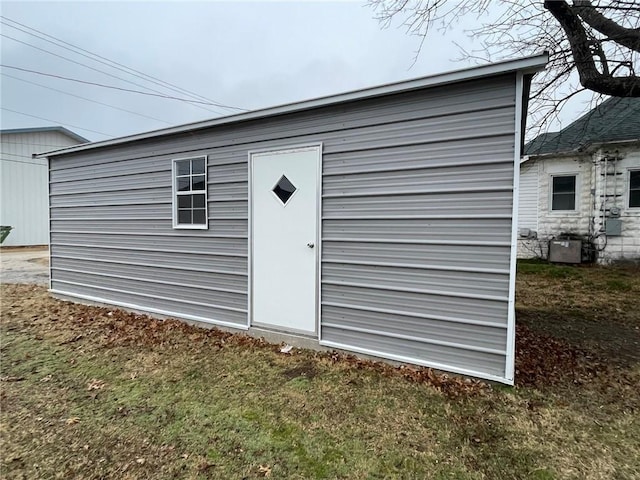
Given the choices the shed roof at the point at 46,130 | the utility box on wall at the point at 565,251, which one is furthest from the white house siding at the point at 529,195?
the shed roof at the point at 46,130

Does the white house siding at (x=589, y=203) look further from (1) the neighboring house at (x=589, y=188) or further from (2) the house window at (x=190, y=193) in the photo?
(2) the house window at (x=190, y=193)

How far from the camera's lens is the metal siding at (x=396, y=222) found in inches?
116

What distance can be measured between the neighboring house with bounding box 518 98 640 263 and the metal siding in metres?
6.60

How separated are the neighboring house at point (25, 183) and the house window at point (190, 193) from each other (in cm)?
1466

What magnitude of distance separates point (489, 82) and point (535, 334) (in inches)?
125

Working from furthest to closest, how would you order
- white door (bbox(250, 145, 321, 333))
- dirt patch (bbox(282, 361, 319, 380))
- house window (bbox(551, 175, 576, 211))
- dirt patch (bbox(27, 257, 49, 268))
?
1. dirt patch (bbox(27, 257, 49, 268))
2. house window (bbox(551, 175, 576, 211))
3. white door (bbox(250, 145, 321, 333))
4. dirt patch (bbox(282, 361, 319, 380))

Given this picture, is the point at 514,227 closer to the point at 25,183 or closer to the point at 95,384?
the point at 95,384

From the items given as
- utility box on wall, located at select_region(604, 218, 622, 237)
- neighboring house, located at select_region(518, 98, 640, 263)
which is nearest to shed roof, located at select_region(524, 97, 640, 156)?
neighboring house, located at select_region(518, 98, 640, 263)

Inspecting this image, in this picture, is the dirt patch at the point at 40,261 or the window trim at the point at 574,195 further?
the dirt patch at the point at 40,261

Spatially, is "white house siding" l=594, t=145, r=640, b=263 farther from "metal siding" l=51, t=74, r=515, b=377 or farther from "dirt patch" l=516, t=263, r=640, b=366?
"metal siding" l=51, t=74, r=515, b=377

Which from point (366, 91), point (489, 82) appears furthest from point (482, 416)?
point (366, 91)

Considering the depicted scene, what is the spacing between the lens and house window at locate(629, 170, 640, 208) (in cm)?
862

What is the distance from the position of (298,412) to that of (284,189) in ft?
7.65

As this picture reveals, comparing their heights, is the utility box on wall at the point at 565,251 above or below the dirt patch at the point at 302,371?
above
